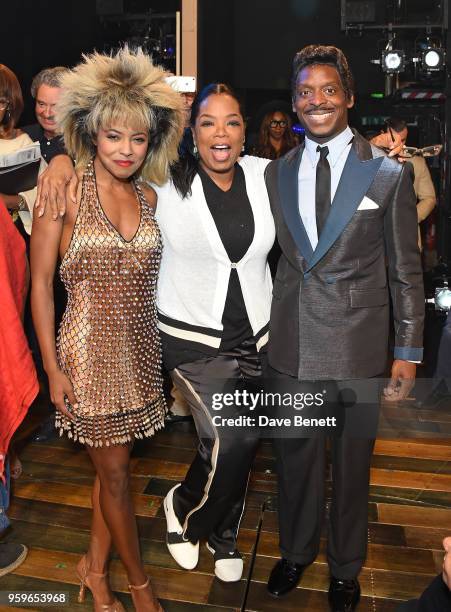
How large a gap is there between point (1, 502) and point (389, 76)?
6.05 metres

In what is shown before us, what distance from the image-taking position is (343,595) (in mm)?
2314

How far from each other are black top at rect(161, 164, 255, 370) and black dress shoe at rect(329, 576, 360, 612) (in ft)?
2.66

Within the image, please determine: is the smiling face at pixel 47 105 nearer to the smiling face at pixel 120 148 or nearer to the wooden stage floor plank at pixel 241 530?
the smiling face at pixel 120 148

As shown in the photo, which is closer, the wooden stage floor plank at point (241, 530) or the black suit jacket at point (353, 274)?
the black suit jacket at point (353, 274)

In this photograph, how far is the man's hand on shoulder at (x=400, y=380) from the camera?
2195 millimetres

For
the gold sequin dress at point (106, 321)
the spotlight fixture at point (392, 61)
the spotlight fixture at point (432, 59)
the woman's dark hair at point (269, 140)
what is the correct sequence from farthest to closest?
the spotlight fixture at point (392, 61) → the spotlight fixture at point (432, 59) → the woman's dark hair at point (269, 140) → the gold sequin dress at point (106, 321)

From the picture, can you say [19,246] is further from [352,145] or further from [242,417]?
[352,145]

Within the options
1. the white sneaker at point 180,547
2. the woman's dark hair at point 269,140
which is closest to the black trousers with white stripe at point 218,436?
the white sneaker at point 180,547

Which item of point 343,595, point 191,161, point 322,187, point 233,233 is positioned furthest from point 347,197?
point 343,595

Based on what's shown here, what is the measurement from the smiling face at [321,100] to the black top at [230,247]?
30cm

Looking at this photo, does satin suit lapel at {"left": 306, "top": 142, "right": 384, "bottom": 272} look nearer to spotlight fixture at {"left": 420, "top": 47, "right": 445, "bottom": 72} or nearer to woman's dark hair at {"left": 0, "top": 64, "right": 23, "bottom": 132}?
woman's dark hair at {"left": 0, "top": 64, "right": 23, "bottom": 132}

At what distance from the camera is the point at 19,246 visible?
7.71 feet

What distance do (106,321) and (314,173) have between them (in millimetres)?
739

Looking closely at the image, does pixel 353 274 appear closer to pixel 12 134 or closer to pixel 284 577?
pixel 284 577
